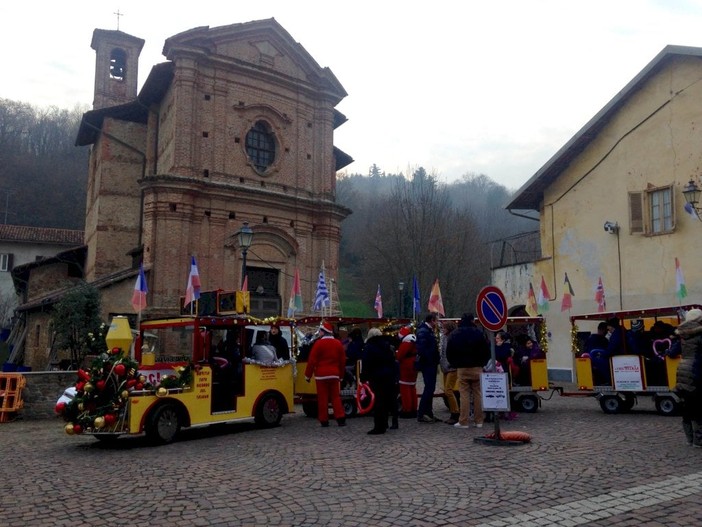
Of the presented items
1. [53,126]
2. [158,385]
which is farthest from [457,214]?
[53,126]

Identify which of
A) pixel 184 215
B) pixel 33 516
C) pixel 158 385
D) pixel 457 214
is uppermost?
pixel 457 214

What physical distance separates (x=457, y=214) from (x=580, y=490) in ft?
129

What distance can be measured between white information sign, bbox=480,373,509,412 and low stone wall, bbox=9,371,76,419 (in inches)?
402

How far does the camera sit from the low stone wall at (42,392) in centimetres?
1382

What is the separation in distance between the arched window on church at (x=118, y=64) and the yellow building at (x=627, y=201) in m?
24.8

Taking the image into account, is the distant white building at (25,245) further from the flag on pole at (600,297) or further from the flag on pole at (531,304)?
the flag on pole at (600,297)

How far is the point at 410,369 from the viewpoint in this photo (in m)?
12.0

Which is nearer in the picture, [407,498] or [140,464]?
[407,498]

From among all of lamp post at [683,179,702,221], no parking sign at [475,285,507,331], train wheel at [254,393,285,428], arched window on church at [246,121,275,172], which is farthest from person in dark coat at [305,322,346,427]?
arched window on church at [246,121,275,172]

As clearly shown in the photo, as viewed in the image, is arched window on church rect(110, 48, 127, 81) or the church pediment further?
arched window on church rect(110, 48, 127, 81)

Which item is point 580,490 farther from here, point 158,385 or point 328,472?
point 158,385

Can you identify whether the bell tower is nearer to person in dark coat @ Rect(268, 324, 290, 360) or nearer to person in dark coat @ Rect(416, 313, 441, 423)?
person in dark coat @ Rect(268, 324, 290, 360)

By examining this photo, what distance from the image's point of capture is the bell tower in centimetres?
3419

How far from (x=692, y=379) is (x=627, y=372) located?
455 cm
